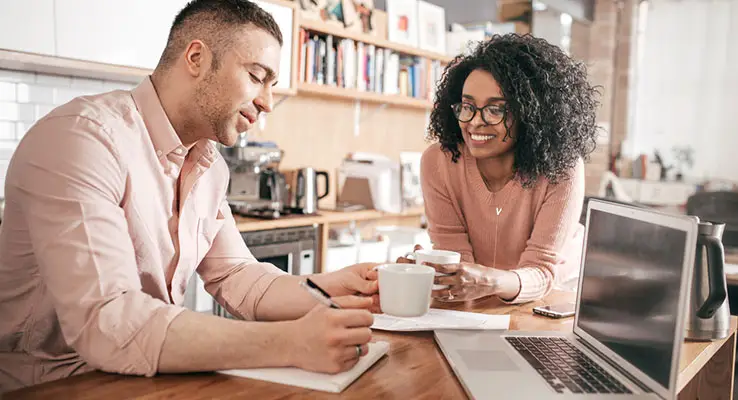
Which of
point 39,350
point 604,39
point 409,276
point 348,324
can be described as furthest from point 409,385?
point 604,39

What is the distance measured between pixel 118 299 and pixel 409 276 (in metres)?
0.51

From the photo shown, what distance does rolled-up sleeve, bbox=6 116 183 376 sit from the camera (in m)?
0.96

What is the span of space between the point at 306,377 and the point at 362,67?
11.3 feet

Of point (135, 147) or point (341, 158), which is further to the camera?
point (341, 158)

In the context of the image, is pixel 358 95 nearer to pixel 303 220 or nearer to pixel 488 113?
pixel 303 220

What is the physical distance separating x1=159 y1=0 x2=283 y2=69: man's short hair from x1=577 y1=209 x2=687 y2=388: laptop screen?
79 centimetres

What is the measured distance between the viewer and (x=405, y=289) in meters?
1.22

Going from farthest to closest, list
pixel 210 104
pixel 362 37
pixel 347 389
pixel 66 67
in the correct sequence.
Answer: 1. pixel 362 37
2. pixel 66 67
3. pixel 210 104
4. pixel 347 389

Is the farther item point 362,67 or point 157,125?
point 362,67

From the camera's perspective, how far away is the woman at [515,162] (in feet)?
6.16

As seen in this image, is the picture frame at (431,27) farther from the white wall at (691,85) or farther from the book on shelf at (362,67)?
the white wall at (691,85)

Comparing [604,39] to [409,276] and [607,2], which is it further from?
[409,276]

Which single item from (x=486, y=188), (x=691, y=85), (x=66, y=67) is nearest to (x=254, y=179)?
(x=66, y=67)

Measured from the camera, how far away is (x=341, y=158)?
4.54 metres
